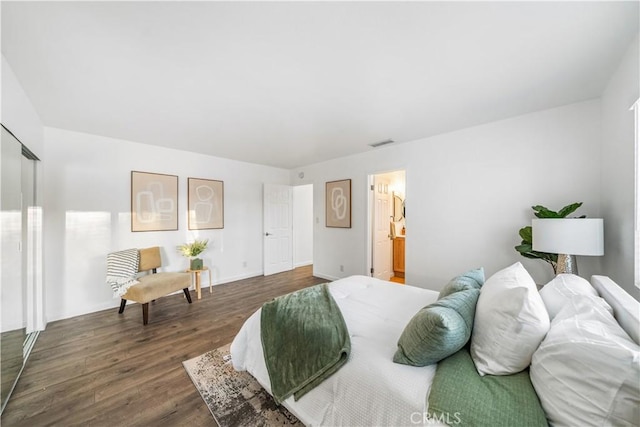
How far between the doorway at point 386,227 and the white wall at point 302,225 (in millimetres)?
2219

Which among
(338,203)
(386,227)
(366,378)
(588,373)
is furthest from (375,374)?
(386,227)

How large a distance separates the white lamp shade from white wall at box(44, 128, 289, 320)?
4.63 m

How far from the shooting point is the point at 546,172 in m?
2.60

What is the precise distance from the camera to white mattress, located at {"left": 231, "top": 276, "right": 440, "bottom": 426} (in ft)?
3.41

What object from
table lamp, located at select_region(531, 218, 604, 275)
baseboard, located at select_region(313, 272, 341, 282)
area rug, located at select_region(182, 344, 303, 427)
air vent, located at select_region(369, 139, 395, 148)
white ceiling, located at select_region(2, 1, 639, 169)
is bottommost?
area rug, located at select_region(182, 344, 303, 427)

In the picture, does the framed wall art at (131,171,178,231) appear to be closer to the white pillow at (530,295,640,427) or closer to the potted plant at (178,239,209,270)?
the potted plant at (178,239,209,270)

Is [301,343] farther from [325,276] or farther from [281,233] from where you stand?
[281,233]

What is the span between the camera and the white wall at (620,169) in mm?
1663

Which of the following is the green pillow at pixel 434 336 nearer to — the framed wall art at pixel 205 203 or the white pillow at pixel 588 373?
the white pillow at pixel 588 373

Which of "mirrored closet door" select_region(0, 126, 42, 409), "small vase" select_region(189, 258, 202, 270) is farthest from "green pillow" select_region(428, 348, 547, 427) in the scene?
"small vase" select_region(189, 258, 202, 270)

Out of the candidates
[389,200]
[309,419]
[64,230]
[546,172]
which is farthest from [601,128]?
[64,230]

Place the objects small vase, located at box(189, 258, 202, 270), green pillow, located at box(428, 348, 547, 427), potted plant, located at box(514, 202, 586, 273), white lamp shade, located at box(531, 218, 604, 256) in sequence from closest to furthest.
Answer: green pillow, located at box(428, 348, 547, 427), white lamp shade, located at box(531, 218, 604, 256), potted plant, located at box(514, 202, 586, 273), small vase, located at box(189, 258, 202, 270)

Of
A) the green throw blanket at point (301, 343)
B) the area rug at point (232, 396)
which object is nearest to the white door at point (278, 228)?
the area rug at point (232, 396)

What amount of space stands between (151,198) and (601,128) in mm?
5565
